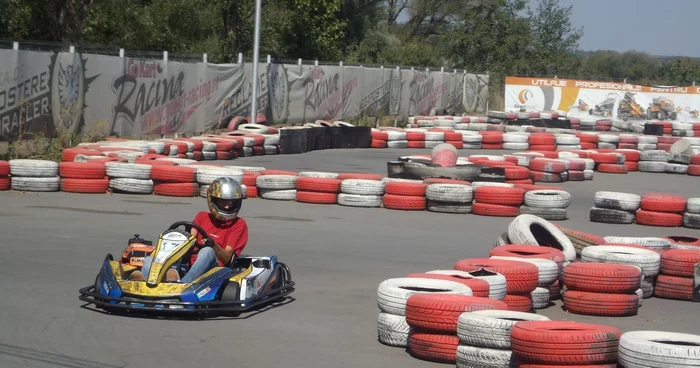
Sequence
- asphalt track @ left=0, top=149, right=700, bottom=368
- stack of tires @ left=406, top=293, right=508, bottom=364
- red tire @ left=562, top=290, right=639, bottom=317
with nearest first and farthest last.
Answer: asphalt track @ left=0, top=149, right=700, bottom=368, stack of tires @ left=406, top=293, right=508, bottom=364, red tire @ left=562, top=290, right=639, bottom=317

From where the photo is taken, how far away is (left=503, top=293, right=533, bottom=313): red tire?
295 inches

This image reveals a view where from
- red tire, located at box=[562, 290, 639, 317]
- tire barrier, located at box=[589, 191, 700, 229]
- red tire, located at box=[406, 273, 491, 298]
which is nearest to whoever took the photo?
red tire, located at box=[406, 273, 491, 298]

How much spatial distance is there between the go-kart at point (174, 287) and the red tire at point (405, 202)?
22.5ft

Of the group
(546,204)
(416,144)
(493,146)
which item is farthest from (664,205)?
(493,146)

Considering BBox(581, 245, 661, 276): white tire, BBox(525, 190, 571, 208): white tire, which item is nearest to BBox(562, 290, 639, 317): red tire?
BBox(581, 245, 661, 276): white tire

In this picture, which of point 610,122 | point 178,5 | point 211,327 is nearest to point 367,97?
point 178,5

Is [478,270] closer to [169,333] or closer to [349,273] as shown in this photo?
[349,273]

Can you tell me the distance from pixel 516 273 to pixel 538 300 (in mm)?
621

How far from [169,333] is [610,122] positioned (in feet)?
107

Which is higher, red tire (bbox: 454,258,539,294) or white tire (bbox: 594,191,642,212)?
white tire (bbox: 594,191,642,212)

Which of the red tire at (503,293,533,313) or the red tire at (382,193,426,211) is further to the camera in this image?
the red tire at (382,193,426,211)

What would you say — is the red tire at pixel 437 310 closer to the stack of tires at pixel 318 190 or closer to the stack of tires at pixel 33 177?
the stack of tires at pixel 318 190

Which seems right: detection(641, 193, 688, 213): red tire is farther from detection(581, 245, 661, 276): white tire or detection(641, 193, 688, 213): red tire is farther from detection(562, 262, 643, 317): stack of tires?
detection(562, 262, 643, 317): stack of tires

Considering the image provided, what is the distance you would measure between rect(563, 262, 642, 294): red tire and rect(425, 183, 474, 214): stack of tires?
6110 mm
